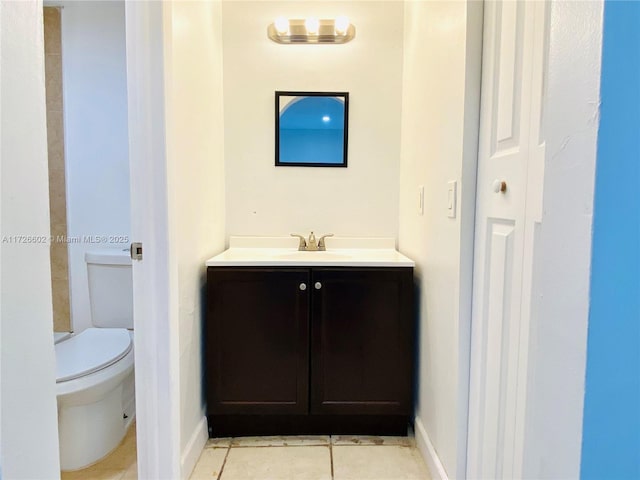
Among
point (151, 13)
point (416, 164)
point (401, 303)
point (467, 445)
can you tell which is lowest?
point (467, 445)

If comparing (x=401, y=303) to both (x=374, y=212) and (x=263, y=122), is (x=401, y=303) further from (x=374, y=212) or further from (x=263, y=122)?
(x=263, y=122)

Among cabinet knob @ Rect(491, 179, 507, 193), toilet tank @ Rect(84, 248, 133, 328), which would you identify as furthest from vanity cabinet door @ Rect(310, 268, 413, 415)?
toilet tank @ Rect(84, 248, 133, 328)

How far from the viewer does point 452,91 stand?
1264mm

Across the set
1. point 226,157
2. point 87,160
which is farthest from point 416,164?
point 87,160

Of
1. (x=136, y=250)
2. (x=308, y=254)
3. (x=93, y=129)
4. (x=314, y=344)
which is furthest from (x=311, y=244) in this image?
(x=93, y=129)

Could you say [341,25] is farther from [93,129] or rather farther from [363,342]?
[363,342]

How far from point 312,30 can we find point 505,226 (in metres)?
1.51

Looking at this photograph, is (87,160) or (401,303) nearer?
(401,303)

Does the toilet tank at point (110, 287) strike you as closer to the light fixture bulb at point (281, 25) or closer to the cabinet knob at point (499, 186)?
the light fixture bulb at point (281, 25)

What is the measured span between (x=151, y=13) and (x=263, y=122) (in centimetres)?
89

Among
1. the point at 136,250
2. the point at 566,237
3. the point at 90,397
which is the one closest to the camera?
the point at 566,237

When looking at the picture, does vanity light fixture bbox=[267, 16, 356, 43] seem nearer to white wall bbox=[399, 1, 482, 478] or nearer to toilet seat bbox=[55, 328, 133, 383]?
white wall bbox=[399, 1, 482, 478]

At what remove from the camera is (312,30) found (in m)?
1.97

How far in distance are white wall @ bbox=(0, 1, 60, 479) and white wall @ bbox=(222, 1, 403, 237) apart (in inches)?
59.2
